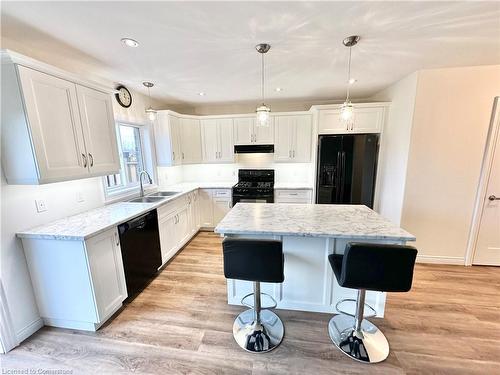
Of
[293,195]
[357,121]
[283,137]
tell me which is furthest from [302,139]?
[293,195]

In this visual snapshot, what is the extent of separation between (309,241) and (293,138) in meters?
2.58

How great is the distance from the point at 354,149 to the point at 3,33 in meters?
4.12

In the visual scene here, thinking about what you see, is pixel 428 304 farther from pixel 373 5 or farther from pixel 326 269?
pixel 373 5

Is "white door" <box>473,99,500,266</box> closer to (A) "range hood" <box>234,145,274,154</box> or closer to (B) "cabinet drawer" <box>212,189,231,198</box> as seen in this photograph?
(A) "range hood" <box>234,145,274,154</box>

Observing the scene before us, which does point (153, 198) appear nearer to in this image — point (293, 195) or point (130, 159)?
point (130, 159)

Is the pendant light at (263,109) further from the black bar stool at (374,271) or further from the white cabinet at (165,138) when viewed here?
the white cabinet at (165,138)

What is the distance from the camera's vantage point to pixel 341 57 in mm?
2188

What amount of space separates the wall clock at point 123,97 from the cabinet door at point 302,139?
2.82 metres

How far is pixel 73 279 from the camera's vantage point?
1.81 meters

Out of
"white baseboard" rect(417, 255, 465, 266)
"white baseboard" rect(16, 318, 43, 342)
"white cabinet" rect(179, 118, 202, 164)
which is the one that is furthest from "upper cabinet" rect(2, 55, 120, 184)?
"white baseboard" rect(417, 255, 465, 266)

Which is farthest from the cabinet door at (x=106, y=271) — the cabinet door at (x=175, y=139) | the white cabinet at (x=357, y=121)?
the white cabinet at (x=357, y=121)

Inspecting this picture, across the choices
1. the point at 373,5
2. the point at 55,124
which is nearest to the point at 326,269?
the point at 373,5

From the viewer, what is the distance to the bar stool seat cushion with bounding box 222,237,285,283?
4.93 ft

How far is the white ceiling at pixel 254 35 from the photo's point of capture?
143 centimetres
